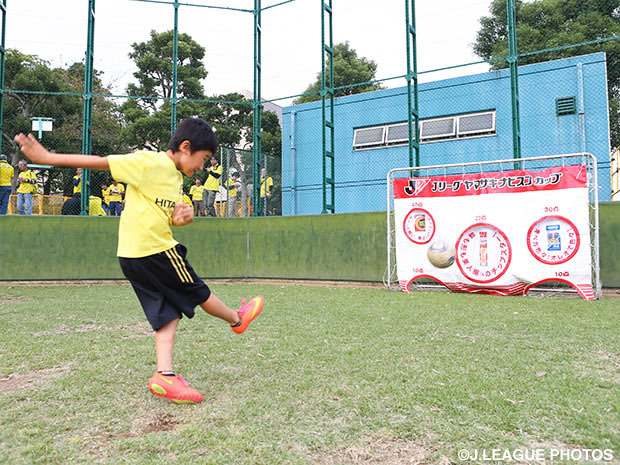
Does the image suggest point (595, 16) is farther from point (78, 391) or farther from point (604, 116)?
point (78, 391)

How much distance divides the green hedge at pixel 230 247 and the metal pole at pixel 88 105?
2.56ft

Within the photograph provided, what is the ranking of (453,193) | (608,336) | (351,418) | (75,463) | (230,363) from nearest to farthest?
(75,463) < (351,418) < (230,363) < (608,336) < (453,193)

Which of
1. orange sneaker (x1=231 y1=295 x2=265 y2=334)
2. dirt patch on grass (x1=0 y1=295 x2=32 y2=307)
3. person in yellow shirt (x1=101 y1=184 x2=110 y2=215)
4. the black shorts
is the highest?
person in yellow shirt (x1=101 y1=184 x2=110 y2=215)

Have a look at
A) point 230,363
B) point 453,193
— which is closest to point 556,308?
point 453,193

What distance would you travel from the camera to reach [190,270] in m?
2.43

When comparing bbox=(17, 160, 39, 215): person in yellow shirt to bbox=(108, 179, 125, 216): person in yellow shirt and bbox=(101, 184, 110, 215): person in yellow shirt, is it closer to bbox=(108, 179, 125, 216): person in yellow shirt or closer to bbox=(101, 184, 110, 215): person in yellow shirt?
bbox=(101, 184, 110, 215): person in yellow shirt

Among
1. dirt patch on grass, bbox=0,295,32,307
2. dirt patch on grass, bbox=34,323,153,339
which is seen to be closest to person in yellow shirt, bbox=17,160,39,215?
dirt patch on grass, bbox=0,295,32,307

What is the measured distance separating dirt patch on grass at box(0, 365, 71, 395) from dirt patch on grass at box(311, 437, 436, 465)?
1771 millimetres

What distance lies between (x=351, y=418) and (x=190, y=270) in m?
1.15

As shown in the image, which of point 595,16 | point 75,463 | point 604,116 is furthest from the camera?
point 595,16

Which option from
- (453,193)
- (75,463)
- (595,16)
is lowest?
(75,463)

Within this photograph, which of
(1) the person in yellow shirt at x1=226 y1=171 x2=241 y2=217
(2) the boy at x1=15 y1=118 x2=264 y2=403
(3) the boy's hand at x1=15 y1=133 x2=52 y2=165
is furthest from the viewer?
(1) the person in yellow shirt at x1=226 y1=171 x2=241 y2=217

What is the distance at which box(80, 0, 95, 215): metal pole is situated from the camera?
920cm

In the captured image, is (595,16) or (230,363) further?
(595,16)
